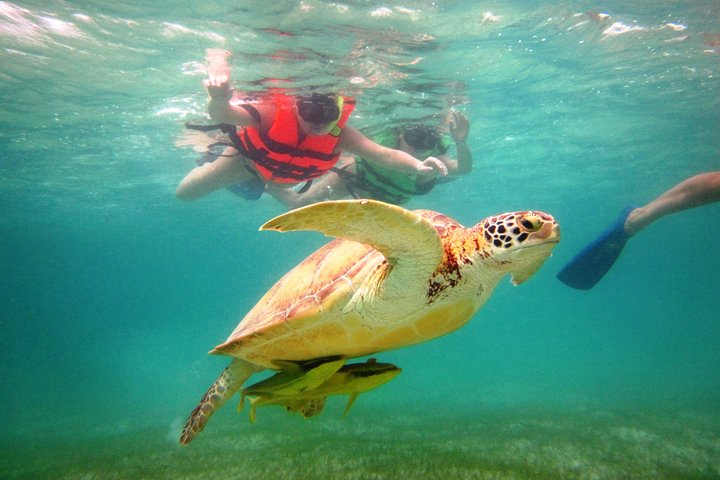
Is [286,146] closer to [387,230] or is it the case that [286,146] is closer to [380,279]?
[380,279]

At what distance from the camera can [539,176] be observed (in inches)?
852

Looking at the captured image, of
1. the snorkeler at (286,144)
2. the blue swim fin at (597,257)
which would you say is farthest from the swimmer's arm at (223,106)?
the blue swim fin at (597,257)

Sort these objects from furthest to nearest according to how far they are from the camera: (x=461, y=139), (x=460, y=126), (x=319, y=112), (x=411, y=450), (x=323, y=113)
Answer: (x=461, y=139), (x=460, y=126), (x=411, y=450), (x=319, y=112), (x=323, y=113)

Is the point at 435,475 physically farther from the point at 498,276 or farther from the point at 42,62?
the point at 42,62

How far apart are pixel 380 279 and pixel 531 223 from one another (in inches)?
37.9

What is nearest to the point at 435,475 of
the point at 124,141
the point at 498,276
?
the point at 498,276

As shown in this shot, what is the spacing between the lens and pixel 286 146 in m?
6.29

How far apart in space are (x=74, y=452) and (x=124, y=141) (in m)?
10.1

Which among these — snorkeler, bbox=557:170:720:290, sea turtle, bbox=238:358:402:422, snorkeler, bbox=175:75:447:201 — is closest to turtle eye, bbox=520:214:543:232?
sea turtle, bbox=238:358:402:422

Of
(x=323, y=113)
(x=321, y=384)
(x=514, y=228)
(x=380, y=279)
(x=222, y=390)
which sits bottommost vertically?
(x=222, y=390)

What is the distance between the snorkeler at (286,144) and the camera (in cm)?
596

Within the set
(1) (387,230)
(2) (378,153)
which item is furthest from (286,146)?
(1) (387,230)

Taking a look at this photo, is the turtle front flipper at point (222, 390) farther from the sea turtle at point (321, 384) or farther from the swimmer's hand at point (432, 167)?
the swimmer's hand at point (432, 167)

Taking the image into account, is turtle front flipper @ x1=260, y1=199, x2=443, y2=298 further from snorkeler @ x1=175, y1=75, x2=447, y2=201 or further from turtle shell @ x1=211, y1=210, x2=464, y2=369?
snorkeler @ x1=175, y1=75, x2=447, y2=201
